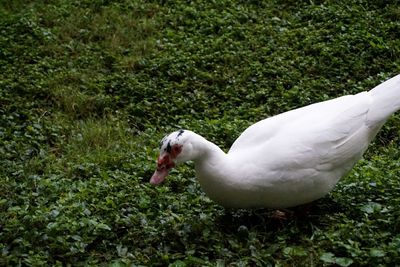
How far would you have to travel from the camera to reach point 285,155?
4.14m

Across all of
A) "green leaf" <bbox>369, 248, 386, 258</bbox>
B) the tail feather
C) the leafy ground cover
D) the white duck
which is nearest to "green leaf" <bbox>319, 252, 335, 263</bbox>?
the leafy ground cover

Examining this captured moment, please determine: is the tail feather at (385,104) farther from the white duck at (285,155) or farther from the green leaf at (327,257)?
the green leaf at (327,257)

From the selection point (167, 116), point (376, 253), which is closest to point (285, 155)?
point (376, 253)

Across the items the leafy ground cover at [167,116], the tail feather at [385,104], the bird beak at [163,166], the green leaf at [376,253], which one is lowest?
the leafy ground cover at [167,116]

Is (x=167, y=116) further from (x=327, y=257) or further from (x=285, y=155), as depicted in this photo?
(x=327, y=257)

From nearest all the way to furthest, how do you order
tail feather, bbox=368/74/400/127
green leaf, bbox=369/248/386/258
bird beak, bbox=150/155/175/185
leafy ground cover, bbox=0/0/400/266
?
1. green leaf, bbox=369/248/386/258
2. leafy ground cover, bbox=0/0/400/266
3. bird beak, bbox=150/155/175/185
4. tail feather, bbox=368/74/400/127

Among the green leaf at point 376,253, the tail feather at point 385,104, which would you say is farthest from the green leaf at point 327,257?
the tail feather at point 385,104

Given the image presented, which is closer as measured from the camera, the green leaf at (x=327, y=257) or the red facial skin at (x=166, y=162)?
the green leaf at (x=327, y=257)

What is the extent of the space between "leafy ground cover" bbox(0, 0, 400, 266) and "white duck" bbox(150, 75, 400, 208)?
267 millimetres

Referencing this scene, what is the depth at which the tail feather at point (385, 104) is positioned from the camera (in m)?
4.43

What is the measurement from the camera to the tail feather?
4434 millimetres

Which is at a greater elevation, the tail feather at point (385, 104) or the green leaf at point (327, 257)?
the tail feather at point (385, 104)

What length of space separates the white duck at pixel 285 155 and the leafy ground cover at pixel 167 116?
267 millimetres

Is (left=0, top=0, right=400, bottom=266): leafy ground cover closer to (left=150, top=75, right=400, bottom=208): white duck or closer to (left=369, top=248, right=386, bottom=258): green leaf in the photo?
(left=369, top=248, right=386, bottom=258): green leaf
